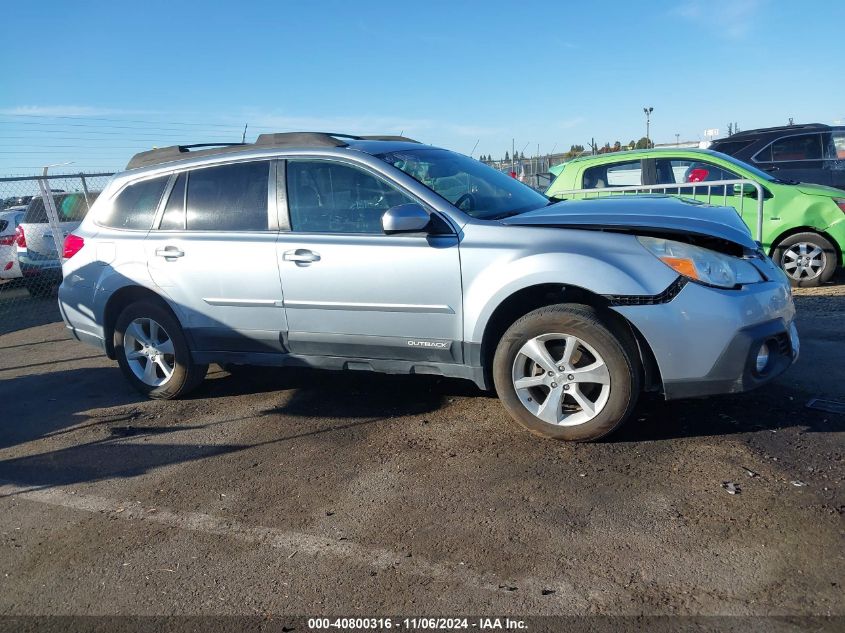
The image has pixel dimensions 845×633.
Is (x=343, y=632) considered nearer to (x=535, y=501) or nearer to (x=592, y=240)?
(x=535, y=501)

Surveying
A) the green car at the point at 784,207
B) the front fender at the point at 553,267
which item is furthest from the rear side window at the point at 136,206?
the green car at the point at 784,207

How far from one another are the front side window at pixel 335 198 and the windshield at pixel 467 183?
0.68ft

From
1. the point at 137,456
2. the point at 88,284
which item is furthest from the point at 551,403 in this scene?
the point at 88,284

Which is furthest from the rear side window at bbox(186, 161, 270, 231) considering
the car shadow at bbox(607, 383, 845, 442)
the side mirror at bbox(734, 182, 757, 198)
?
the side mirror at bbox(734, 182, 757, 198)

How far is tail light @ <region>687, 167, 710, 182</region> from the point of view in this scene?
8.89 m

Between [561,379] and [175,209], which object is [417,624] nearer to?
[561,379]

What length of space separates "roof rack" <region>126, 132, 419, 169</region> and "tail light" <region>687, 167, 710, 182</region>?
4.70 m

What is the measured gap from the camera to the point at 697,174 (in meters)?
8.97

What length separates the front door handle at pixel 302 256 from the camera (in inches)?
188

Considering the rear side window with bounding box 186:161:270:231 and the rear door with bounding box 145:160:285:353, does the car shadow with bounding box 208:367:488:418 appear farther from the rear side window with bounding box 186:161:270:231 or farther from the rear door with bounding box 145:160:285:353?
the rear side window with bounding box 186:161:270:231

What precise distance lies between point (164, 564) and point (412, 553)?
1.13 meters

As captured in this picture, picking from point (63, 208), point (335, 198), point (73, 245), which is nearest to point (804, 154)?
point (335, 198)

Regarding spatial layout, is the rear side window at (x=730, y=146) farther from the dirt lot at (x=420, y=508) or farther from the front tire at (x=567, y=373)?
the front tire at (x=567, y=373)

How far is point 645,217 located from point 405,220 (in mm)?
1380
